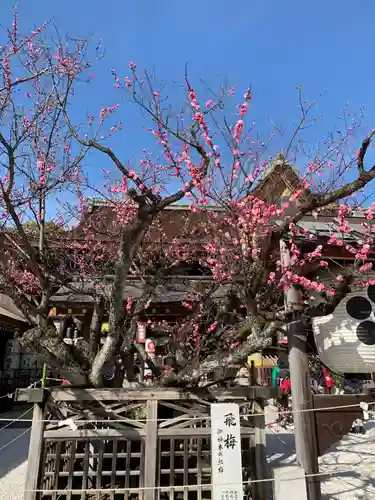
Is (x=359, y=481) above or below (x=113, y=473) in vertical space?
below

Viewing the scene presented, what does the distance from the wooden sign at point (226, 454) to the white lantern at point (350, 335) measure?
2.37 metres

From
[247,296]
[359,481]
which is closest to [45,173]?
[247,296]

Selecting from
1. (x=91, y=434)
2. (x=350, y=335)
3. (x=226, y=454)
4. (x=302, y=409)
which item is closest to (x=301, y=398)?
(x=302, y=409)

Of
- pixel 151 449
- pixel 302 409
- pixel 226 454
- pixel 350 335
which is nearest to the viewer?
pixel 226 454

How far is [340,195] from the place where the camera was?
179 inches

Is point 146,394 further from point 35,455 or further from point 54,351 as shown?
point 35,455

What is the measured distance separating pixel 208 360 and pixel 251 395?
832 mm

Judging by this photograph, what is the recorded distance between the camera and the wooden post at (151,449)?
4805mm

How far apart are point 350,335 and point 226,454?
2903 mm

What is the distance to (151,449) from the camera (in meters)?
4.91

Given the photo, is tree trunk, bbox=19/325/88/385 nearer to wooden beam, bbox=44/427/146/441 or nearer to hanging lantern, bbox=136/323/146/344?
wooden beam, bbox=44/427/146/441

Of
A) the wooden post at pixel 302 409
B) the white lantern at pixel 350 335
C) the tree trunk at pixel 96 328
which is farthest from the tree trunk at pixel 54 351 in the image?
the white lantern at pixel 350 335

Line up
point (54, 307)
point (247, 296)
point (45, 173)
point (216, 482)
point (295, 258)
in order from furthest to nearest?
point (54, 307)
point (45, 173)
point (295, 258)
point (247, 296)
point (216, 482)

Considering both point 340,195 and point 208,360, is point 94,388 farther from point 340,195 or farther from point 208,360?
point 340,195
